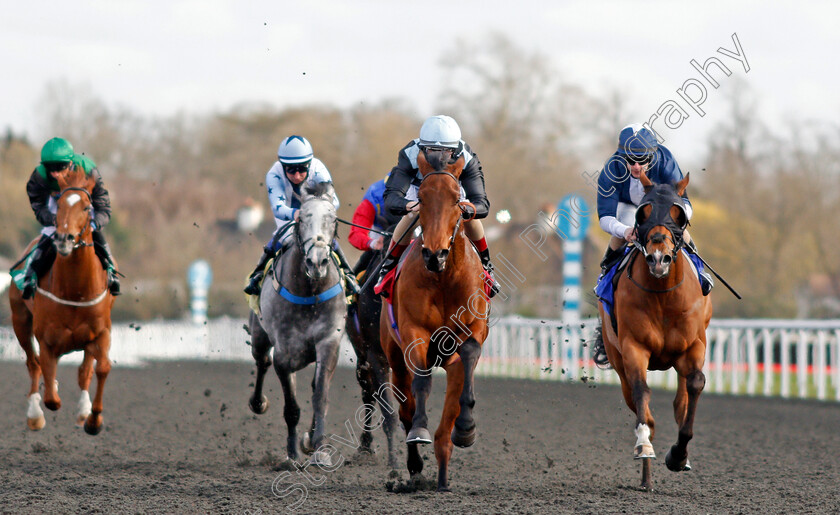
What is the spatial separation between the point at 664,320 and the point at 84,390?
4.82 meters

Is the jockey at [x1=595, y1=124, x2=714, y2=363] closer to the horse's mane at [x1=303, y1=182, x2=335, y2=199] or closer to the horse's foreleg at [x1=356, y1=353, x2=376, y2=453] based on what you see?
the horse's mane at [x1=303, y1=182, x2=335, y2=199]

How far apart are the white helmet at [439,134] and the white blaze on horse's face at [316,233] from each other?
895mm

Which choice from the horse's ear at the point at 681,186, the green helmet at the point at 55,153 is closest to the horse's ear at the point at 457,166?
the horse's ear at the point at 681,186

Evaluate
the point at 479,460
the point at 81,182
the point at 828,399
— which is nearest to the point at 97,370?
the point at 81,182

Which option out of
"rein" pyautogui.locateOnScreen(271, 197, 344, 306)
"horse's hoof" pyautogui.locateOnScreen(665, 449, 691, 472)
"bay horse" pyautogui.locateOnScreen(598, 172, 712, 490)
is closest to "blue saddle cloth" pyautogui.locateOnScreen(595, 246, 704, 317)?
"bay horse" pyautogui.locateOnScreen(598, 172, 712, 490)

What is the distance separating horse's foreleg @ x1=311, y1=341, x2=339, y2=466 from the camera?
7.09 m

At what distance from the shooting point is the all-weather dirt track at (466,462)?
6137mm

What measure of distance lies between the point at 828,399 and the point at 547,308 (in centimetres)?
1552

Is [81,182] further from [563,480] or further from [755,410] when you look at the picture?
[755,410]

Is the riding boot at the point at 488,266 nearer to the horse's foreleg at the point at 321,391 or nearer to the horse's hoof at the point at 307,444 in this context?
the horse's foreleg at the point at 321,391

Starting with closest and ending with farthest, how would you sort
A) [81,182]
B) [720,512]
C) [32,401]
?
[720,512], [81,182], [32,401]

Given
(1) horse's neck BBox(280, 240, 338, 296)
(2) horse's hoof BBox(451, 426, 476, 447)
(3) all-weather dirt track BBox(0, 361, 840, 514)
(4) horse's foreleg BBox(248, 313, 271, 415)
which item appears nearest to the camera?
(3) all-weather dirt track BBox(0, 361, 840, 514)

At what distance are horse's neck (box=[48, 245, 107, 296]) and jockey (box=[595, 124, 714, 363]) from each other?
390 cm

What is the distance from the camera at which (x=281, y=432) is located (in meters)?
10.3
